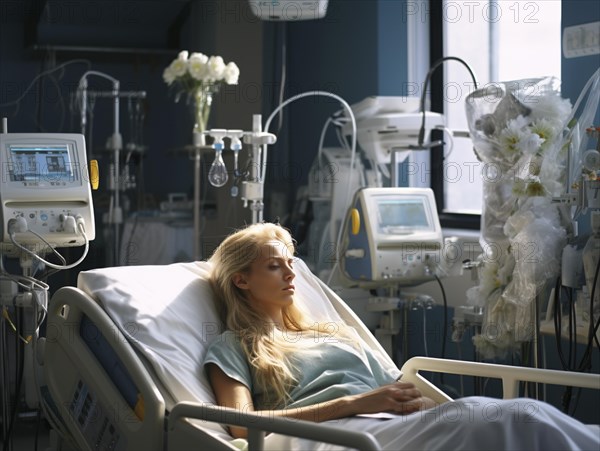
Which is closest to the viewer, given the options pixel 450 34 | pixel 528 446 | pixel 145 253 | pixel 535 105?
pixel 528 446

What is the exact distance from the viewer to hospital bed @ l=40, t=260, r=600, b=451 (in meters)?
2.05

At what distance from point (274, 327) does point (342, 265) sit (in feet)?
3.66

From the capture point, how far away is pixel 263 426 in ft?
6.03

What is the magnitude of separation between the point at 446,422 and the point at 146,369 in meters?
0.72

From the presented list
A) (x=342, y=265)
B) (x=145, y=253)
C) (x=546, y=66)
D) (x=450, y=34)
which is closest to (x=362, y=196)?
(x=342, y=265)

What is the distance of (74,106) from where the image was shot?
18.8 feet

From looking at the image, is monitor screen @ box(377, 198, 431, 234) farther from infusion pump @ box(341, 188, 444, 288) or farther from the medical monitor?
the medical monitor

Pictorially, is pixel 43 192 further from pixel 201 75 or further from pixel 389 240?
pixel 201 75

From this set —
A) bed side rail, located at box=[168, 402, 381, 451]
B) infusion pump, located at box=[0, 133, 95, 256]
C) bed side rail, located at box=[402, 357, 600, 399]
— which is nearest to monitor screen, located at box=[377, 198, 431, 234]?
bed side rail, located at box=[402, 357, 600, 399]

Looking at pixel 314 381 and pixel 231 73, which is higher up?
pixel 231 73

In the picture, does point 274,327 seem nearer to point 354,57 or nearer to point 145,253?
point 354,57

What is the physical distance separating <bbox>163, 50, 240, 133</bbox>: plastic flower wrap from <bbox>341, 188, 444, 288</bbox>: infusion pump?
37.5 inches

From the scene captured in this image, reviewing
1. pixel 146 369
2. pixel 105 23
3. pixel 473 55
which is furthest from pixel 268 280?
pixel 105 23

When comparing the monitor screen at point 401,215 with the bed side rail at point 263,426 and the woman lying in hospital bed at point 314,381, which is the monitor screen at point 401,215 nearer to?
the woman lying in hospital bed at point 314,381
